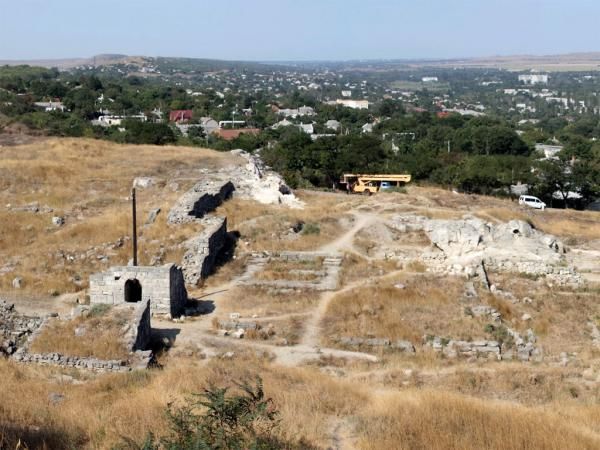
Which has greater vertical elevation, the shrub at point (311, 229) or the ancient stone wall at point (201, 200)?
the ancient stone wall at point (201, 200)

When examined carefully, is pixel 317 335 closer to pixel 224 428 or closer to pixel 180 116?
pixel 224 428

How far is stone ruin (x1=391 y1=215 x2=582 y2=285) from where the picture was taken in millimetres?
21062

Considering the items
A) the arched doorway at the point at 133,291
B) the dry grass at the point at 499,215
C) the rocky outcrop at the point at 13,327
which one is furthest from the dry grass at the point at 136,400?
the dry grass at the point at 499,215

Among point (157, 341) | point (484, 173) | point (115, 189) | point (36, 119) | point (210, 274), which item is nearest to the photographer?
point (157, 341)

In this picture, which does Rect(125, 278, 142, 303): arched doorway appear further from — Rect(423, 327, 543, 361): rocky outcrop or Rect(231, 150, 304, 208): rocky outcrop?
Rect(231, 150, 304, 208): rocky outcrop

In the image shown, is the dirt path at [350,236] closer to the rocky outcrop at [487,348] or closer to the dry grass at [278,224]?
the dry grass at [278,224]

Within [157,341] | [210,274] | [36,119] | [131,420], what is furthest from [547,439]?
[36,119]

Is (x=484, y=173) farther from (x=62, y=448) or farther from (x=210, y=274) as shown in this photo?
(x=62, y=448)

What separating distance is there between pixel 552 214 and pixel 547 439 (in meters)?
25.9

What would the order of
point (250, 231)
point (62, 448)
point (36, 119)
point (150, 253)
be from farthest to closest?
point (36, 119) → point (250, 231) → point (150, 253) → point (62, 448)

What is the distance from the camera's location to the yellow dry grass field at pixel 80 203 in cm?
2147

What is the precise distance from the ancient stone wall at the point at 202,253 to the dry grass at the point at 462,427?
10.4 metres

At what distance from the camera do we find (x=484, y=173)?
42.3m

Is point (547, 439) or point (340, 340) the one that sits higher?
point (547, 439)
